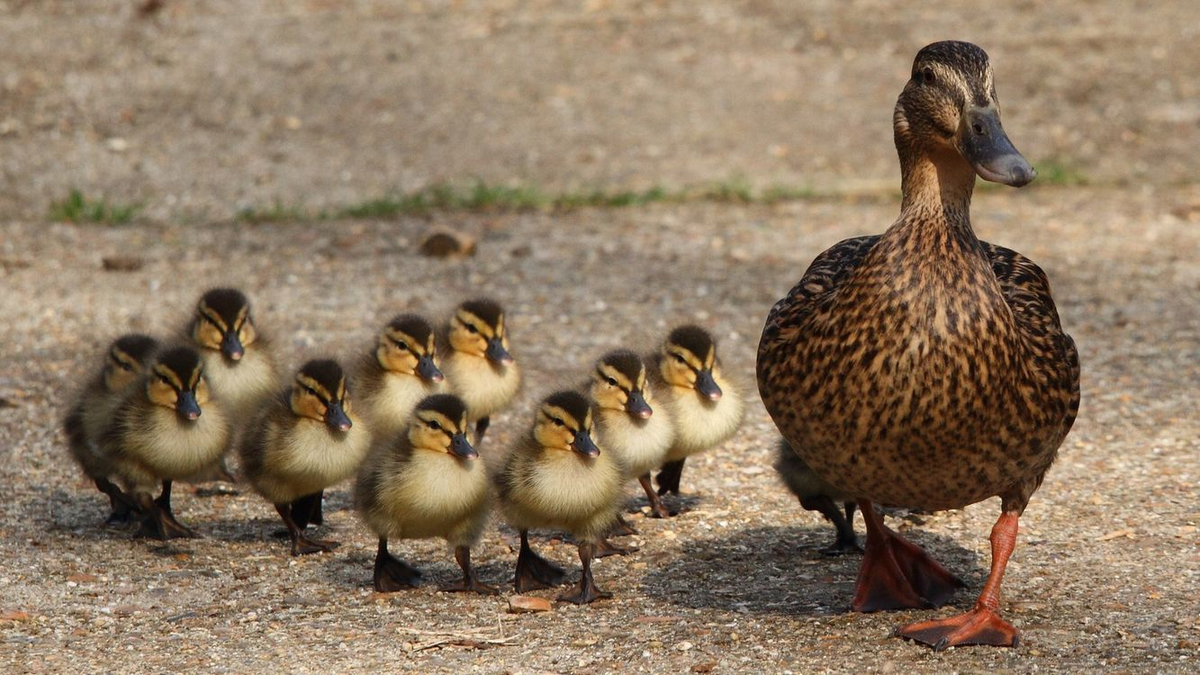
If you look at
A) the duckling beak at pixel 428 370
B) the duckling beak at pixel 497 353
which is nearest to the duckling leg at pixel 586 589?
the duckling beak at pixel 428 370

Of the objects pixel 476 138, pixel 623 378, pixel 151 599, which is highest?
pixel 476 138

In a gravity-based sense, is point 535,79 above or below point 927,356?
above

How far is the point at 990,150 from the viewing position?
4.45m

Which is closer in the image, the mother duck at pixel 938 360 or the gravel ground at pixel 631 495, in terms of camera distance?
the mother duck at pixel 938 360

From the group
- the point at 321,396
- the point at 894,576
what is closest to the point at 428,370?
the point at 321,396

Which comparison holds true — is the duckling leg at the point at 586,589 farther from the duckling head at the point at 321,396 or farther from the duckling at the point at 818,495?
the duckling head at the point at 321,396

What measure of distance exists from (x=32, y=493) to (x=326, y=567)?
5.02 feet

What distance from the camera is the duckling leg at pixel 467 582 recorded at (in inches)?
218

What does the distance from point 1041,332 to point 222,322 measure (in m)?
3.61

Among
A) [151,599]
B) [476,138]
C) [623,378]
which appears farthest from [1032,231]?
[151,599]

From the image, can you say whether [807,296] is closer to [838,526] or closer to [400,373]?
[838,526]

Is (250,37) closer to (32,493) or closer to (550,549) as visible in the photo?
(32,493)

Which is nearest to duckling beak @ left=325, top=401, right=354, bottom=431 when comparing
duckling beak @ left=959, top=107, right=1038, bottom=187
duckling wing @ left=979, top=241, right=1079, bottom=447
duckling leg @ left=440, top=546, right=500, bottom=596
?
duckling leg @ left=440, top=546, right=500, bottom=596

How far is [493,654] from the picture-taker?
4863 mm
